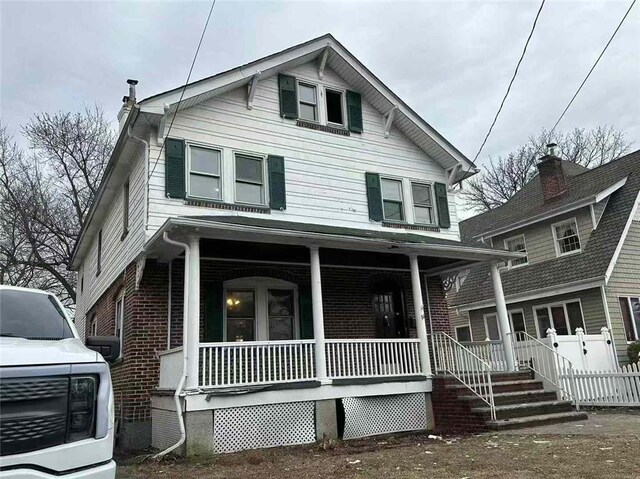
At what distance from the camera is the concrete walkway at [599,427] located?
26.9 feet

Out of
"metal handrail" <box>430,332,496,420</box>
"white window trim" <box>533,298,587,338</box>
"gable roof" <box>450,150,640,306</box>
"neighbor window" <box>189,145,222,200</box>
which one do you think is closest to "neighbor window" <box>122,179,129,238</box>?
"neighbor window" <box>189,145,222,200</box>

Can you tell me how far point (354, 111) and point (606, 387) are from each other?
28.7ft

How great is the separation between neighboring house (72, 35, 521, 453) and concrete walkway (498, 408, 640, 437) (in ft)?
6.99

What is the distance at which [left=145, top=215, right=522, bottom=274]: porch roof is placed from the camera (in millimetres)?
8383

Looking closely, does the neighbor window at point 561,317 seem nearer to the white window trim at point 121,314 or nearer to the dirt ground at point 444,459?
the dirt ground at point 444,459

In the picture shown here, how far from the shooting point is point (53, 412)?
10.0 ft

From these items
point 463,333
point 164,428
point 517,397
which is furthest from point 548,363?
Result: point 463,333

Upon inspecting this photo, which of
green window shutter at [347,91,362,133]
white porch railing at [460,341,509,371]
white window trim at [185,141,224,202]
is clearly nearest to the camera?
white window trim at [185,141,224,202]

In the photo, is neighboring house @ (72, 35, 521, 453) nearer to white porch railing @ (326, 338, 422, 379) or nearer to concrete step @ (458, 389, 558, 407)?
white porch railing @ (326, 338, 422, 379)

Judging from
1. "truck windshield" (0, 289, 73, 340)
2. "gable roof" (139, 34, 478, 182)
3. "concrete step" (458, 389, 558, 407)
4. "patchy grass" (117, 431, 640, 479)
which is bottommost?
"patchy grass" (117, 431, 640, 479)

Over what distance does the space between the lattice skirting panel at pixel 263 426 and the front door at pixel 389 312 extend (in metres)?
4.22

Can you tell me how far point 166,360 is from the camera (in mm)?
9102

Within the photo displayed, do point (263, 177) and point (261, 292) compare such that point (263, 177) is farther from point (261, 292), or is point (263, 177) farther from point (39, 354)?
point (39, 354)

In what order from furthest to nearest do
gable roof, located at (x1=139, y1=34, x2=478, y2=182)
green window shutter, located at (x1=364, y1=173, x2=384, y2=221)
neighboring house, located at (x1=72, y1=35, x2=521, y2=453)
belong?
green window shutter, located at (x1=364, y1=173, x2=384, y2=221), gable roof, located at (x1=139, y1=34, x2=478, y2=182), neighboring house, located at (x1=72, y1=35, x2=521, y2=453)
